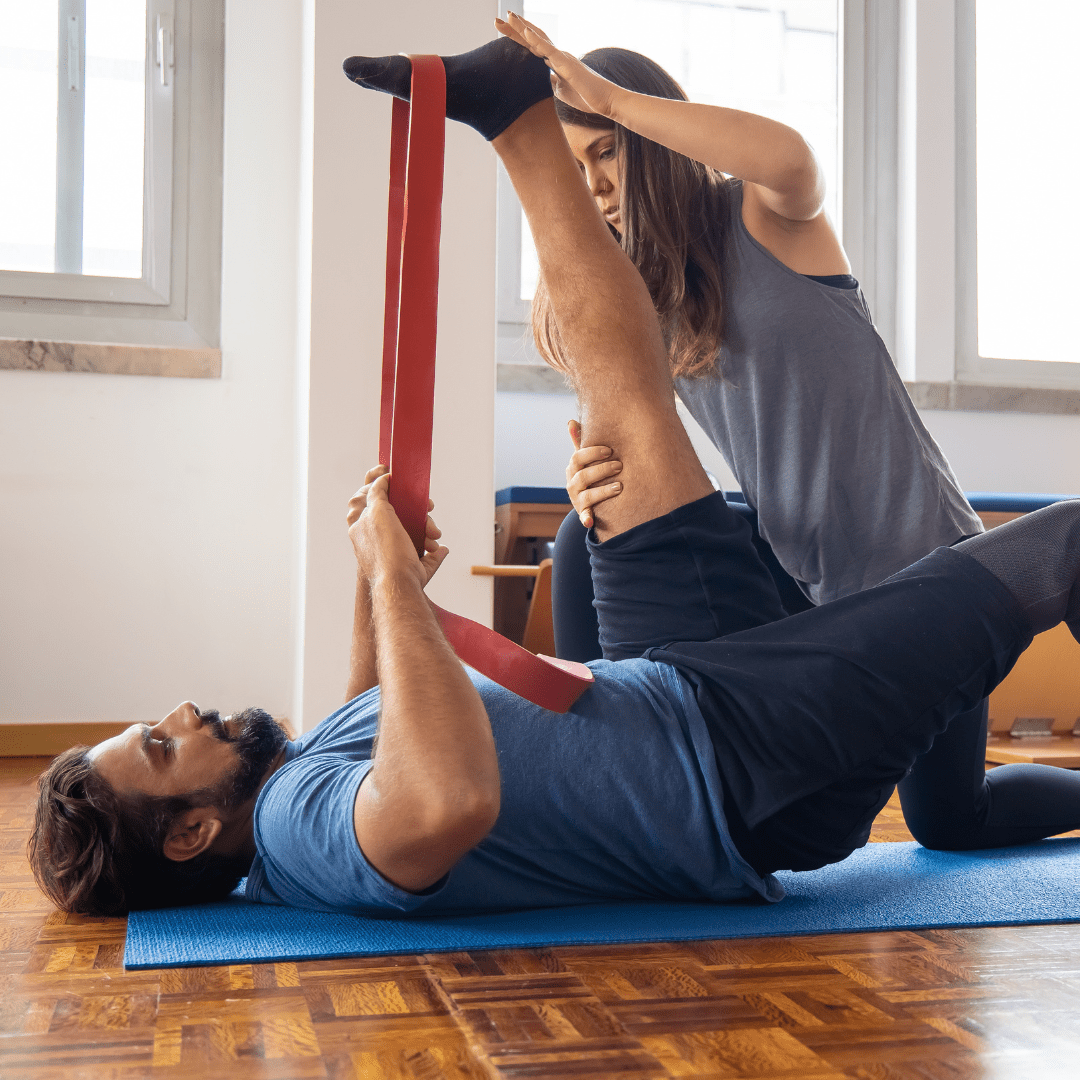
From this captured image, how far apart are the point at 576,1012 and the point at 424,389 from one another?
55 cm

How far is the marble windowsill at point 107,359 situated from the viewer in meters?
2.67

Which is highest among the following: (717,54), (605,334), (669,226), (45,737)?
(717,54)

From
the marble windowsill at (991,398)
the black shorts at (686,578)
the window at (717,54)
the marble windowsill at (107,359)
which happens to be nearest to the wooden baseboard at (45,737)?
the marble windowsill at (107,359)

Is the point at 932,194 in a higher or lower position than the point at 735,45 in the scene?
lower

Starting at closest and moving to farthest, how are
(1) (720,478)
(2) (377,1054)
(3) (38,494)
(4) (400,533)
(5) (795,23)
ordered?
(2) (377,1054) < (4) (400,533) < (3) (38,494) < (1) (720,478) < (5) (795,23)

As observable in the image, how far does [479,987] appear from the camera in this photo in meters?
0.88

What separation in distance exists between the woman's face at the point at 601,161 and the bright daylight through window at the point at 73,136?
1.88 metres

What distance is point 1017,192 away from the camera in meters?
3.40

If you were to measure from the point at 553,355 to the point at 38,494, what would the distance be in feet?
6.08

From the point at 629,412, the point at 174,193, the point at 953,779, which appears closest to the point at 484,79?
the point at 629,412

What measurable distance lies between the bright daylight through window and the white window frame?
14 millimetres

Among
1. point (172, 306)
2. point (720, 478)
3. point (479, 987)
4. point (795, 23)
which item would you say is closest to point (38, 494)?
point (172, 306)

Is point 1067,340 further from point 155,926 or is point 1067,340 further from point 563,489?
point 155,926

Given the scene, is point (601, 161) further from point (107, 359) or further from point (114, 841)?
point (107, 359)
